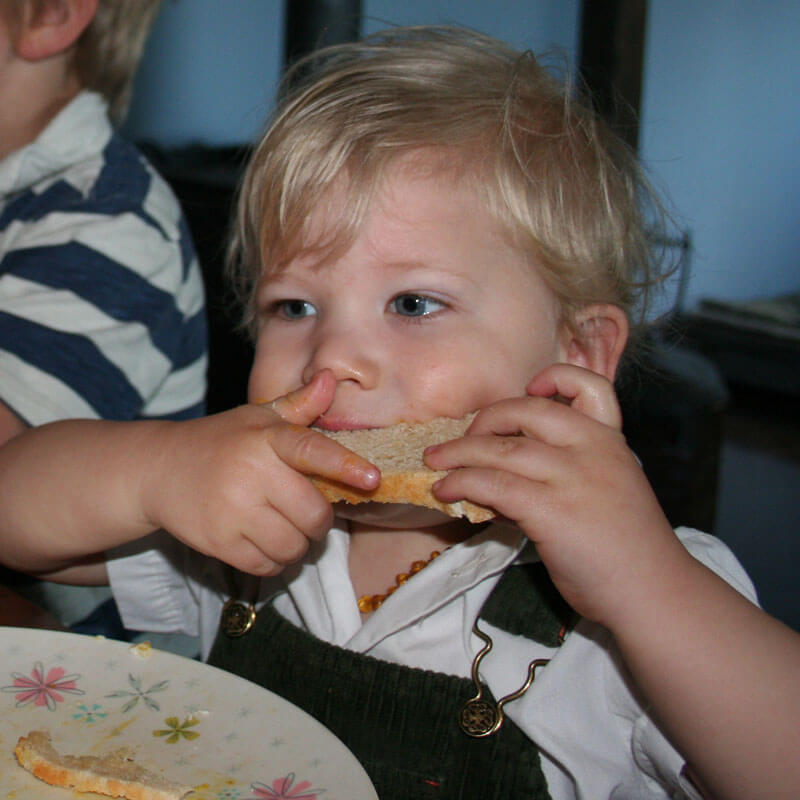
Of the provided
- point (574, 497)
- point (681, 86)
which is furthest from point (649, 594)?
point (681, 86)

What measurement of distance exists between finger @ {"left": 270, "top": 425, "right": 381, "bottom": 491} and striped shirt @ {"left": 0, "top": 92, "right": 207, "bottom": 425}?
62cm

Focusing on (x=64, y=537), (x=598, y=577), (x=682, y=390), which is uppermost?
(x=598, y=577)

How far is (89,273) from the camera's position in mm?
1623

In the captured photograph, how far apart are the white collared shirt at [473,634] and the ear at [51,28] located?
89 cm

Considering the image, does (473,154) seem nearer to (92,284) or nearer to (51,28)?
(92,284)

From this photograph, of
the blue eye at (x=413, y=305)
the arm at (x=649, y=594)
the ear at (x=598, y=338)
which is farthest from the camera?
the ear at (x=598, y=338)

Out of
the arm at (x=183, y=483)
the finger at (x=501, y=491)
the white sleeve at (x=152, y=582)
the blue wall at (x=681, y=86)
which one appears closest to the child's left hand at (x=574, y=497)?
the finger at (x=501, y=491)

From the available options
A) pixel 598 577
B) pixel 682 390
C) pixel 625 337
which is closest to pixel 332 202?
pixel 625 337

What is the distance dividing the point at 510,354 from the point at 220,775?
547 millimetres

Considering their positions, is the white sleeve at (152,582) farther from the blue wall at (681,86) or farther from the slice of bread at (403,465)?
the blue wall at (681,86)

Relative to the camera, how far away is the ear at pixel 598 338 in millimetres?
1269

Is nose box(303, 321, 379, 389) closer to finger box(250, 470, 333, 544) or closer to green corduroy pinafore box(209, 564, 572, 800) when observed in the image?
finger box(250, 470, 333, 544)

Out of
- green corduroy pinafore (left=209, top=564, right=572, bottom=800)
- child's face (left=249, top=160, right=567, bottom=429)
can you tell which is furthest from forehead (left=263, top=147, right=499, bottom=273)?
green corduroy pinafore (left=209, top=564, right=572, bottom=800)

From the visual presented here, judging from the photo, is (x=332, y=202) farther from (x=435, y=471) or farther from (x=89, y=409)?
(x=89, y=409)
